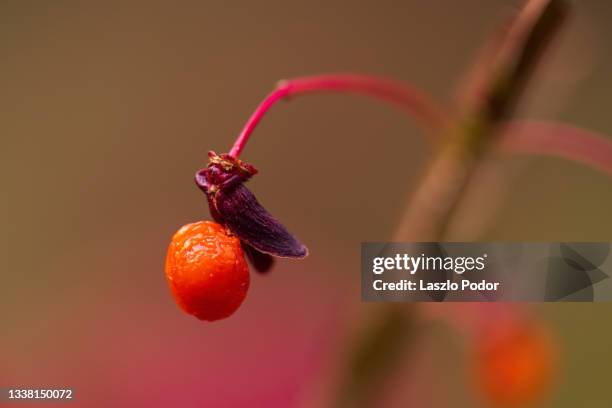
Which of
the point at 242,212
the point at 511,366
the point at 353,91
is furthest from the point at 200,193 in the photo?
the point at 242,212

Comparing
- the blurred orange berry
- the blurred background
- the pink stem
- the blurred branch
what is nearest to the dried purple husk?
the pink stem

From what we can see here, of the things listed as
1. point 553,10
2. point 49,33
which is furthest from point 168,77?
Result: point 553,10

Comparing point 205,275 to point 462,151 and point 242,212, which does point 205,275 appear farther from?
point 462,151

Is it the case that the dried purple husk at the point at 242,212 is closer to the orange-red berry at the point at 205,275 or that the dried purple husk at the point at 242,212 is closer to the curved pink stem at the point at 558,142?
the orange-red berry at the point at 205,275

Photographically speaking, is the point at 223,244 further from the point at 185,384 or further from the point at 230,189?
the point at 185,384

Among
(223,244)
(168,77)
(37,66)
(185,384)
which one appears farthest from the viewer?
(168,77)

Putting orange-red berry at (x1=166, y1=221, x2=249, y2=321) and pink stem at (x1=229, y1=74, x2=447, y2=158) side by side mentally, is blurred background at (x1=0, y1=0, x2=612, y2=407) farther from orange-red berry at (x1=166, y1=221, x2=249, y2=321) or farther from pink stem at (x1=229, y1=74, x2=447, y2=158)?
orange-red berry at (x1=166, y1=221, x2=249, y2=321)
